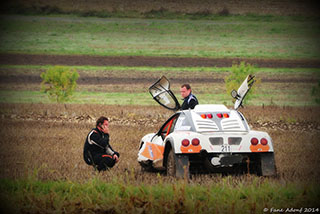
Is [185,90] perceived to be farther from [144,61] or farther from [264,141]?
[144,61]

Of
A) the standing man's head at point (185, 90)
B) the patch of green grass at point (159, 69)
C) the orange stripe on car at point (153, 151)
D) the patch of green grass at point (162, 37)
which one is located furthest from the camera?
the patch of green grass at point (162, 37)

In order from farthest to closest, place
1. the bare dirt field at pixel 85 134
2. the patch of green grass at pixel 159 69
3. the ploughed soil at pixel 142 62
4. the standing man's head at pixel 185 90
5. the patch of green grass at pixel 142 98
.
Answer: the patch of green grass at pixel 159 69 → the ploughed soil at pixel 142 62 → the patch of green grass at pixel 142 98 → the standing man's head at pixel 185 90 → the bare dirt field at pixel 85 134

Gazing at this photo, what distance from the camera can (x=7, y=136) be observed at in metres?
18.8

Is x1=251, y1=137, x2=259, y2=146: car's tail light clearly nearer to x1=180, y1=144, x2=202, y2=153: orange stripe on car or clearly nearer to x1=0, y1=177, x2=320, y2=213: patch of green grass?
x1=0, y1=177, x2=320, y2=213: patch of green grass

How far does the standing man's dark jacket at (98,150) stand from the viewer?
11.3m

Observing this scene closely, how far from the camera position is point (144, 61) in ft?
188

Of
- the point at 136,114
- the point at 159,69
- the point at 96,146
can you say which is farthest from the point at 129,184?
the point at 159,69

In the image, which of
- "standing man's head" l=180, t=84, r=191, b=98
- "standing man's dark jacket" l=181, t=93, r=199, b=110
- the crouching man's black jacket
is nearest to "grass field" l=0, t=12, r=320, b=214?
the crouching man's black jacket

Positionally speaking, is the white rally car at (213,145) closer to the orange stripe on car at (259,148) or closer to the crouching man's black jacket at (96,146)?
the orange stripe on car at (259,148)

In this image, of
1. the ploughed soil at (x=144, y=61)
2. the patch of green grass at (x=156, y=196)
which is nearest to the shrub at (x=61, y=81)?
the ploughed soil at (x=144, y=61)

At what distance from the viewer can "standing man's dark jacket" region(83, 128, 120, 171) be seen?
1133cm

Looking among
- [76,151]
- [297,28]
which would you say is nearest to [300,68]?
[297,28]

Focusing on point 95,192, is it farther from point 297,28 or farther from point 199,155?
point 297,28

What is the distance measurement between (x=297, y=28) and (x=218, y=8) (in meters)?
9.73
